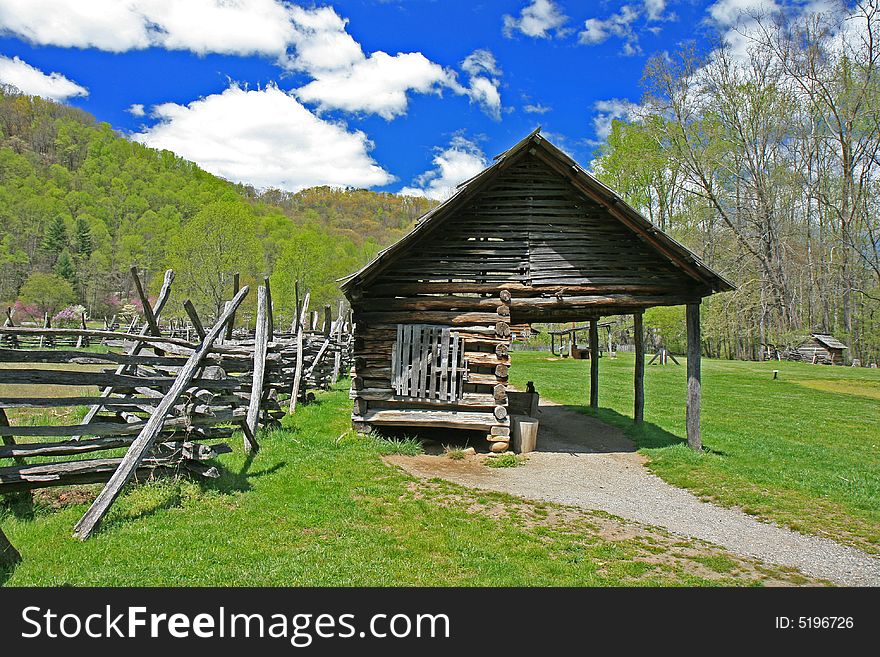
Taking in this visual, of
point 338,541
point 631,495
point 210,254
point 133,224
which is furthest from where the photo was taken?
point 133,224

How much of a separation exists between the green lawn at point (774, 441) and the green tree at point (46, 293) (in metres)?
50.6

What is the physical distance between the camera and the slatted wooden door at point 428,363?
36.8ft

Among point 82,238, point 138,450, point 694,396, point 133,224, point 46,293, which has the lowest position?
point 138,450

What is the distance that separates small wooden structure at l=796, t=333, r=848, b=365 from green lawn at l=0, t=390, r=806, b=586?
41.4 metres

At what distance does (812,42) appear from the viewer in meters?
33.2

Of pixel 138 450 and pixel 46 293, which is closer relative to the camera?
pixel 138 450

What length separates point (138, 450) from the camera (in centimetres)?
645

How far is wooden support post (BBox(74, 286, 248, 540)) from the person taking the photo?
19.1 ft

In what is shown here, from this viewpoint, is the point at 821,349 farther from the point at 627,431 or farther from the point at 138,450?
the point at 138,450

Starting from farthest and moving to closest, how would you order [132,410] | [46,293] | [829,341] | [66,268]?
[66,268] → [46,293] → [829,341] → [132,410]

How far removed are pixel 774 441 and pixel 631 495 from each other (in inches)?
267

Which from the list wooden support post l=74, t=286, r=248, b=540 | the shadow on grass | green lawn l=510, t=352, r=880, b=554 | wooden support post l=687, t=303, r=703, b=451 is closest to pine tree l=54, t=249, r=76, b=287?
green lawn l=510, t=352, r=880, b=554

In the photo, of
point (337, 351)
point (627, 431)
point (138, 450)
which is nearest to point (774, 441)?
point (627, 431)
